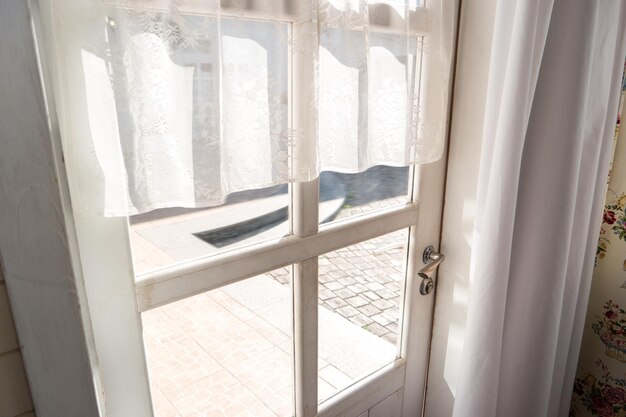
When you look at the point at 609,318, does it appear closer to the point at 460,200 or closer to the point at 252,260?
the point at 460,200

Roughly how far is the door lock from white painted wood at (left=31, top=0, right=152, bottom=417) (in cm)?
79

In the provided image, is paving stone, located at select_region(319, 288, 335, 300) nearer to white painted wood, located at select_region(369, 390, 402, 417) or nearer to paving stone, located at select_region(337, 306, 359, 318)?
paving stone, located at select_region(337, 306, 359, 318)

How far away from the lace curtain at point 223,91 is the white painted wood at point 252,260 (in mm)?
181

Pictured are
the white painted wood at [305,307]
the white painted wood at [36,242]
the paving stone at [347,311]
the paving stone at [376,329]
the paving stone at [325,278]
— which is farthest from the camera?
the paving stone at [376,329]

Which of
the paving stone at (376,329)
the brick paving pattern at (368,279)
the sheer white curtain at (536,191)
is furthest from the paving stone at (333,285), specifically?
the sheer white curtain at (536,191)

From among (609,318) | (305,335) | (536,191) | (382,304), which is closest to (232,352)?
(305,335)

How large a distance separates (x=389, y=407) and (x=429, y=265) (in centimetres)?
48

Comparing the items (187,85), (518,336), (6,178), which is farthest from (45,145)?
(518,336)

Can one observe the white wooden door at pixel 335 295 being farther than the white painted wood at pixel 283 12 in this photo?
Yes

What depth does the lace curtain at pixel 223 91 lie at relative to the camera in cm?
53

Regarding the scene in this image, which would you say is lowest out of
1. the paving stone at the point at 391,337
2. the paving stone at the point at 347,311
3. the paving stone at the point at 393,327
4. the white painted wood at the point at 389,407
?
the white painted wood at the point at 389,407

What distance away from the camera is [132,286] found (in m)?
0.69

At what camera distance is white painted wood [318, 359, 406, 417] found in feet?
3.67

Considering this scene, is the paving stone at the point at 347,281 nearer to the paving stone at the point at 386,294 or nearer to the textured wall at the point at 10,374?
the paving stone at the point at 386,294
